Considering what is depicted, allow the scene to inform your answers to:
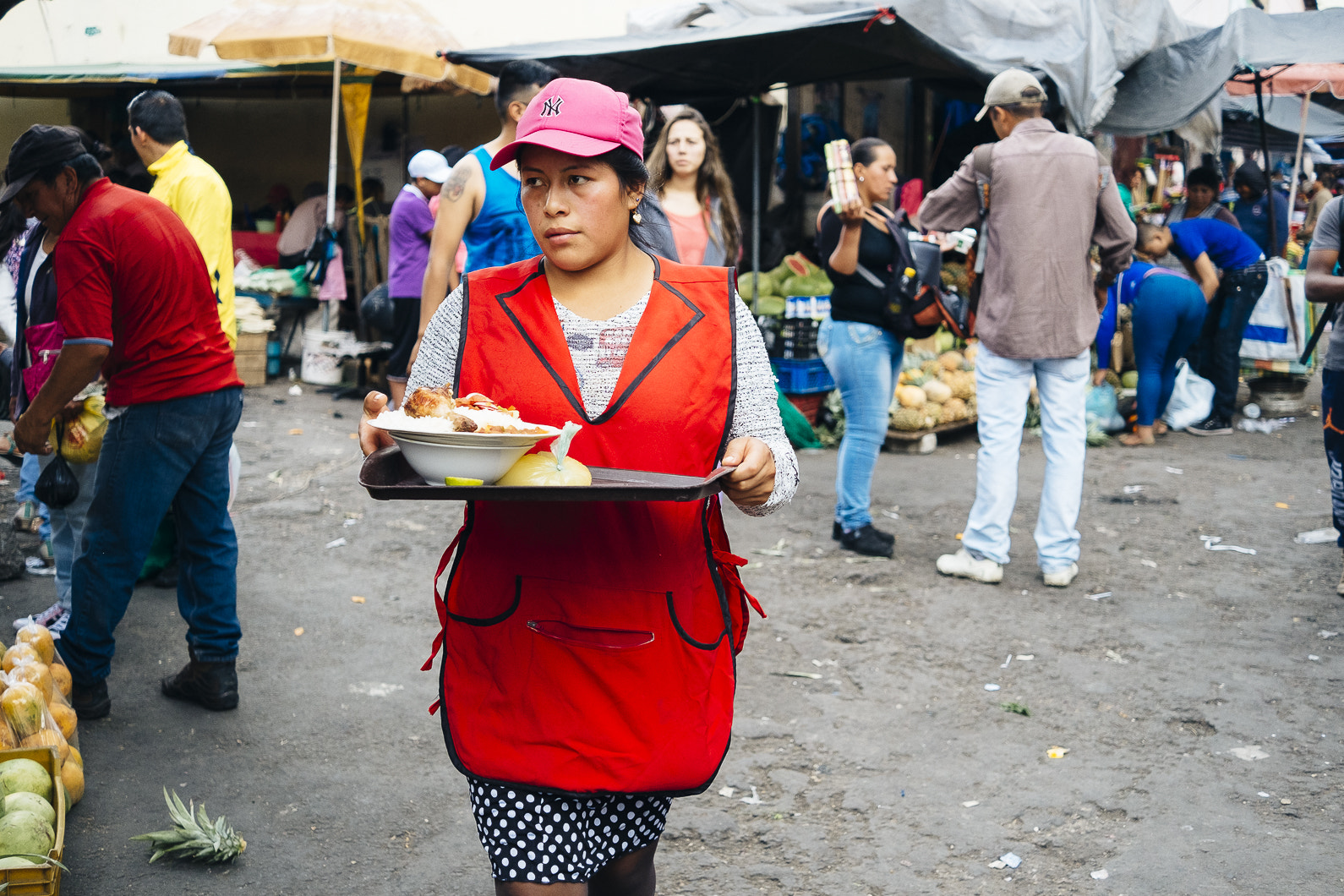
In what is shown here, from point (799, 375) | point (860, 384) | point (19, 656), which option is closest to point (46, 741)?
point (19, 656)

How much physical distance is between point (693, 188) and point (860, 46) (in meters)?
3.16

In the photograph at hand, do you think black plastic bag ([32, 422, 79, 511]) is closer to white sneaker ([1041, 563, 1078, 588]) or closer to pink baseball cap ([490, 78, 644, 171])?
pink baseball cap ([490, 78, 644, 171])

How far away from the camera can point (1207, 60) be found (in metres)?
9.05

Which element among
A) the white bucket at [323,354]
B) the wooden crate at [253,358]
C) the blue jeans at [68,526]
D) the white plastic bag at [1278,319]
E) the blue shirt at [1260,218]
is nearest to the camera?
the blue jeans at [68,526]

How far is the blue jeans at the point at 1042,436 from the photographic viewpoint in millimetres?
5652

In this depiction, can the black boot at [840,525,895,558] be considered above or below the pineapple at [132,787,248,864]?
below

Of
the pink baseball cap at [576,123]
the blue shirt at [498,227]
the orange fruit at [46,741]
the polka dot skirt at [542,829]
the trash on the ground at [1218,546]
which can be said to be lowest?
the trash on the ground at [1218,546]

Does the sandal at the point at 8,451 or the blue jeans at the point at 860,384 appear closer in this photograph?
the blue jeans at the point at 860,384

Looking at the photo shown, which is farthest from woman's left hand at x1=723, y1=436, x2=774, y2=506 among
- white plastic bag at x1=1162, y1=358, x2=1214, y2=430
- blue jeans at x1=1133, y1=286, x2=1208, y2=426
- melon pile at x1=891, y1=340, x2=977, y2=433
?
white plastic bag at x1=1162, y1=358, x2=1214, y2=430

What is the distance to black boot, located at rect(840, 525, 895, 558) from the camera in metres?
6.32

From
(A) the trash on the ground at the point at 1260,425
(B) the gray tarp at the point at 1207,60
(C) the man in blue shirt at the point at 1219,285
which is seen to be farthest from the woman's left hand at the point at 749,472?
(A) the trash on the ground at the point at 1260,425

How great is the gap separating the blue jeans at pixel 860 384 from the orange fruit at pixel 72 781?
158 inches

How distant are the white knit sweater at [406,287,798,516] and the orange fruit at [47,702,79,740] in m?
2.17

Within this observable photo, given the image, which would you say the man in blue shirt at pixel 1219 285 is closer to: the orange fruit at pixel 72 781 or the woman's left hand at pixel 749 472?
the woman's left hand at pixel 749 472
